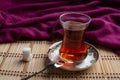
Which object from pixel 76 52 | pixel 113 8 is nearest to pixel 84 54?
pixel 76 52

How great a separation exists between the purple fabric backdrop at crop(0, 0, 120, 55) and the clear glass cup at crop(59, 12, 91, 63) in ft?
0.43

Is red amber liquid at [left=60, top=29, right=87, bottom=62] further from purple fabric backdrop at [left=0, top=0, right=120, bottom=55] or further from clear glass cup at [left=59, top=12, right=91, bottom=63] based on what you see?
purple fabric backdrop at [left=0, top=0, right=120, bottom=55]

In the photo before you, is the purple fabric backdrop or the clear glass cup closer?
the clear glass cup

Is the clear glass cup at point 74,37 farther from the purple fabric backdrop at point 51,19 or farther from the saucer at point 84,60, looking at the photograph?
the purple fabric backdrop at point 51,19

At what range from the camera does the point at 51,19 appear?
36.1 inches

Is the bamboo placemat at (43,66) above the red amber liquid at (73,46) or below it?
below

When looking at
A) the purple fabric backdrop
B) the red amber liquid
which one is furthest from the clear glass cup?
the purple fabric backdrop

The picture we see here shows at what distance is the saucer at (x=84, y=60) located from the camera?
2.19 ft

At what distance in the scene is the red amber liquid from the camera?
0.67 metres

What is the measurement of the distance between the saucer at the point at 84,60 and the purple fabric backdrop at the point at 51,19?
66mm

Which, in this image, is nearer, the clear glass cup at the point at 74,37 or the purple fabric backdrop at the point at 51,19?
the clear glass cup at the point at 74,37

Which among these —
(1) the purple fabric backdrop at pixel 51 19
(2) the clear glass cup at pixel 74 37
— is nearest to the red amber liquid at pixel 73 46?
(2) the clear glass cup at pixel 74 37

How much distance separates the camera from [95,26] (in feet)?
2.88

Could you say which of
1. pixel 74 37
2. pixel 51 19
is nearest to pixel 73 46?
pixel 74 37
